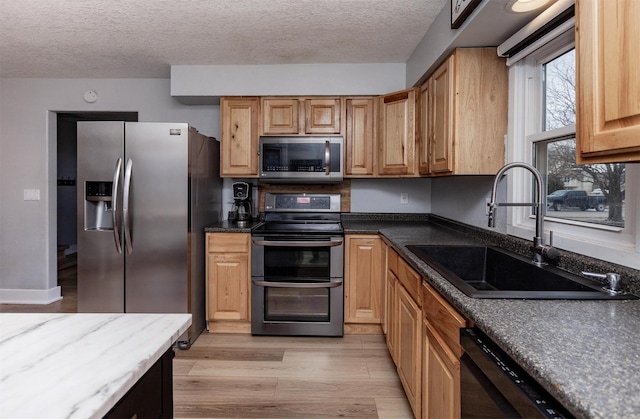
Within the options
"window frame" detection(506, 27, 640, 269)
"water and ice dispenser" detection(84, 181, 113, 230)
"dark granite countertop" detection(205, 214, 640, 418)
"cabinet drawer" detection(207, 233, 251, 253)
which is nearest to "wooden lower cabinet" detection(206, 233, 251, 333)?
"cabinet drawer" detection(207, 233, 251, 253)

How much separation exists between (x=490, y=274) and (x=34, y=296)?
4357 millimetres

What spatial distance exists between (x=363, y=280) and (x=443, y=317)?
5.25ft

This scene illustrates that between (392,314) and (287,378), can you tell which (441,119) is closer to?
(392,314)

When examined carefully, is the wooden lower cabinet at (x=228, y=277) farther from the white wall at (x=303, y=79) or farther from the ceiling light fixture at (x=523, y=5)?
the ceiling light fixture at (x=523, y=5)

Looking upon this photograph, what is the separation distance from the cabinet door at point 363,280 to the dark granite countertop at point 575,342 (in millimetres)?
1437

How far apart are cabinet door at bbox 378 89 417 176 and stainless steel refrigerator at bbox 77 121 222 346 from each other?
1568 mm

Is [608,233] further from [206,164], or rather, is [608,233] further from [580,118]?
[206,164]

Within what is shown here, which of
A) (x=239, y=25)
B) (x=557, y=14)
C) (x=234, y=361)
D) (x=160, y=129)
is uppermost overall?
(x=239, y=25)

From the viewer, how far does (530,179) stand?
2.00 metres

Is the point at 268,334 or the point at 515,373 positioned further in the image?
the point at 268,334

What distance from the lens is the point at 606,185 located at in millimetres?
1491

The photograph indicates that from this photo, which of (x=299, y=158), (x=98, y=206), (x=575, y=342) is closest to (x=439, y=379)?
(x=575, y=342)

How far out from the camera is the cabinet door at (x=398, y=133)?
283cm

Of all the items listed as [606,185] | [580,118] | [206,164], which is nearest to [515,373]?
[580,118]
